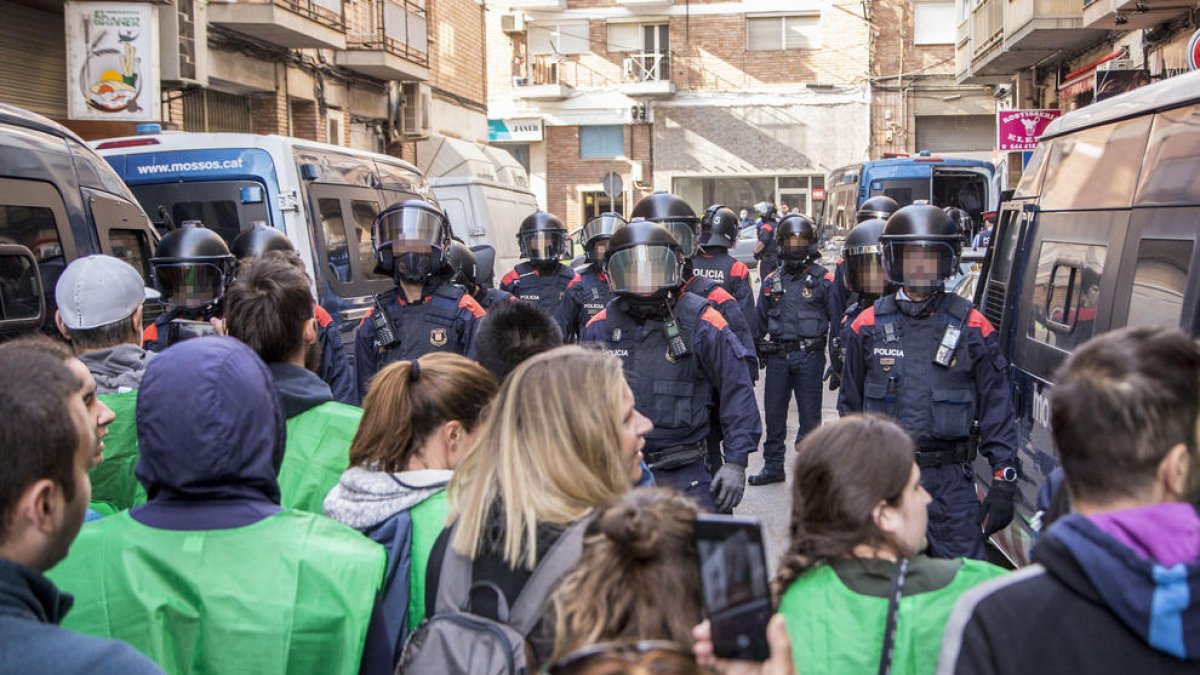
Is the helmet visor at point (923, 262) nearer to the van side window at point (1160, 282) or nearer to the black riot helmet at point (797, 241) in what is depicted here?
the van side window at point (1160, 282)

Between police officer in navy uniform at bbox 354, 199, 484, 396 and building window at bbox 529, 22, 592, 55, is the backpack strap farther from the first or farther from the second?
building window at bbox 529, 22, 592, 55

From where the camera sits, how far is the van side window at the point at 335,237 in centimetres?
876

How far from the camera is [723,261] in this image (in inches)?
393

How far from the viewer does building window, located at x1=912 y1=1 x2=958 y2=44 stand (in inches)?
1346

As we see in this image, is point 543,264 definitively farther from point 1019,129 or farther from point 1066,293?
point 1019,129

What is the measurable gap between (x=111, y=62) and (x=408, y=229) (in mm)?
7628

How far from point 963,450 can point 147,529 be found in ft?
11.4

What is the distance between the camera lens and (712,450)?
18.9ft

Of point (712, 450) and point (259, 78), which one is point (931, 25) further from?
point (712, 450)

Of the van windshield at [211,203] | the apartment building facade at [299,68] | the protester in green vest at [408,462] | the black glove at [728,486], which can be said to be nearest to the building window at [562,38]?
the apartment building facade at [299,68]

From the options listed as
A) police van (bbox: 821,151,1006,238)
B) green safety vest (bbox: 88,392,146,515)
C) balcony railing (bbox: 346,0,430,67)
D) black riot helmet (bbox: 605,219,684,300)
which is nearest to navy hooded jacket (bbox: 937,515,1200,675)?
green safety vest (bbox: 88,392,146,515)

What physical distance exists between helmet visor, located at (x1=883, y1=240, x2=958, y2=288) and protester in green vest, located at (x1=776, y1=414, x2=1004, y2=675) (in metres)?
2.66

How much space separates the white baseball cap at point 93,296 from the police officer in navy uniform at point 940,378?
2.95 m

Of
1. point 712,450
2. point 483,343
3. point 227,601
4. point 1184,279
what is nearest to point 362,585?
point 227,601
